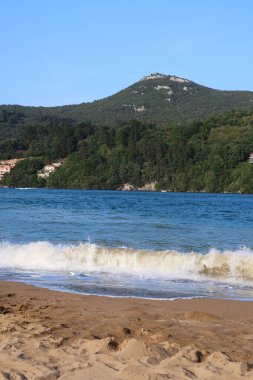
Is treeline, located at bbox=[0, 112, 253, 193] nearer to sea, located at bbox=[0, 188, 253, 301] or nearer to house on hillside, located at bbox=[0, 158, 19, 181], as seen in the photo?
house on hillside, located at bbox=[0, 158, 19, 181]

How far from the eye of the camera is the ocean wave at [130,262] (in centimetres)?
1501

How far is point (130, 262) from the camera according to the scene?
16.5 meters

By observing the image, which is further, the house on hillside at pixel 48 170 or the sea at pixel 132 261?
the house on hillside at pixel 48 170

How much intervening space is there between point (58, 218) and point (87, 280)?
20.4 meters

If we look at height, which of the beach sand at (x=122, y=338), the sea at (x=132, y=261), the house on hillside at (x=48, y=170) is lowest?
the sea at (x=132, y=261)

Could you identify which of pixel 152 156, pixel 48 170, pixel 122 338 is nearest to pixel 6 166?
pixel 48 170

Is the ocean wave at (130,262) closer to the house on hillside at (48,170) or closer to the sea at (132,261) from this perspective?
the sea at (132,261)

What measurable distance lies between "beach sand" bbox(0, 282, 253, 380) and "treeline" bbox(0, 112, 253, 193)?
101 m

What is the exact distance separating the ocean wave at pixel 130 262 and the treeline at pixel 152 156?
9336cm

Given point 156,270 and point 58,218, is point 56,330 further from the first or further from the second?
point 58,218

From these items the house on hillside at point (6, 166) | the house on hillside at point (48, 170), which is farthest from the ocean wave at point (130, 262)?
the house on hillside at point (6, 166)

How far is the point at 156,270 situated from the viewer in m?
15.5

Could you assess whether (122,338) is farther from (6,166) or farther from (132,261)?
(6,166)

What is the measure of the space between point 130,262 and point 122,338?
949 cm
